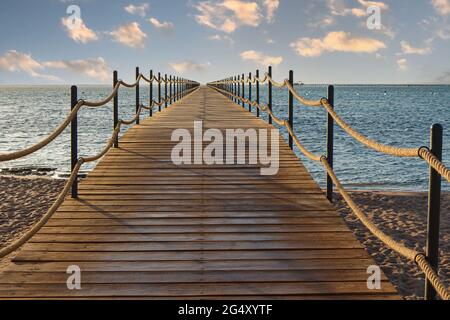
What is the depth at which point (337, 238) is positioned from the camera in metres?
4.70

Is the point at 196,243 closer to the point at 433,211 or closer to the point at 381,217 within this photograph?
the point at 433,211

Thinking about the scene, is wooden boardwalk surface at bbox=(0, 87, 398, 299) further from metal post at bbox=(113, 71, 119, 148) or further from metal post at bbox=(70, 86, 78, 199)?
metal post at bbox=(113, 71, 119, 148)

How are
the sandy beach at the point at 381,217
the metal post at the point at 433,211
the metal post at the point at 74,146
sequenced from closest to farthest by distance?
the metal post at the point at 433,211 < the metal post at the point at 74,146 < the sandy beach at the point at 381,217

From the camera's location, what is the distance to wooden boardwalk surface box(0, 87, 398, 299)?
3693 millimetres

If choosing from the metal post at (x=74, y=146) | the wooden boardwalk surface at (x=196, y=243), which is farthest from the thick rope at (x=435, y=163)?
the metal post at (x=74, y=146)

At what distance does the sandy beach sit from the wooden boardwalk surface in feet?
17.0

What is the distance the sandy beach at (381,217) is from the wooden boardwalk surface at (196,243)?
Result: 518 centimetres

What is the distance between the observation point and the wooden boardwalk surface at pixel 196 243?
3693mm

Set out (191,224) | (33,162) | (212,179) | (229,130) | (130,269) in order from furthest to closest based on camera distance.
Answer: (33,162), (229,130), (212,179), (191,224), (130,269)

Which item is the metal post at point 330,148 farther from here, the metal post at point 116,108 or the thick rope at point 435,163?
the metal post at point 116,108

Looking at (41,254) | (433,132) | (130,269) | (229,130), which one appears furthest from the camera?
(229,130)
